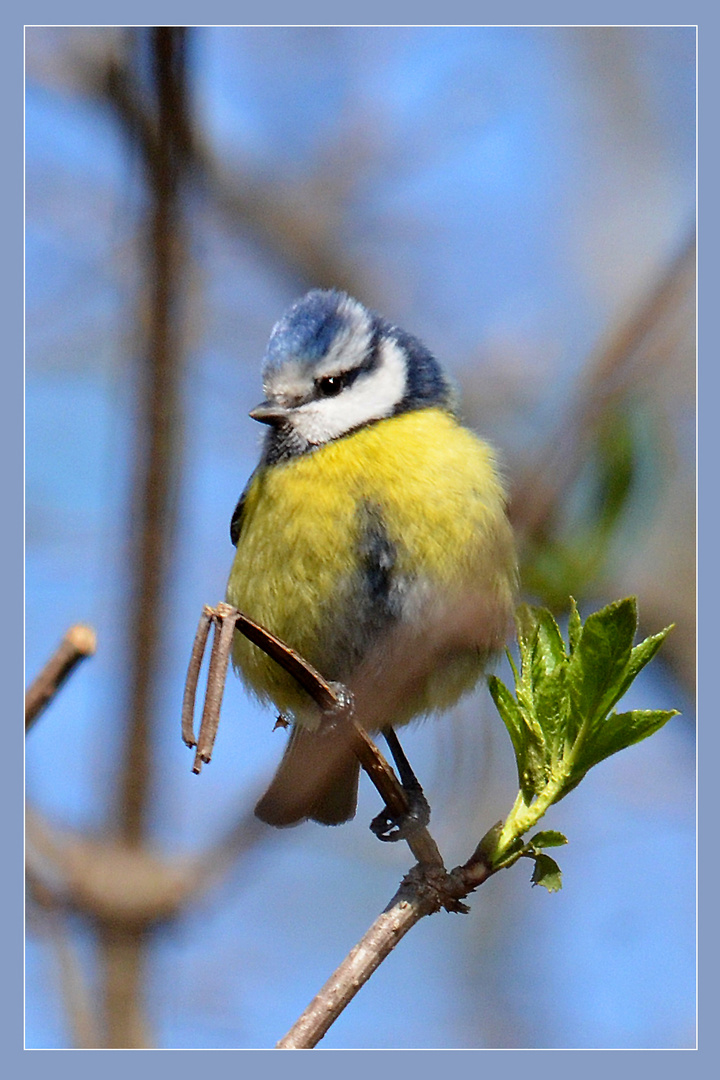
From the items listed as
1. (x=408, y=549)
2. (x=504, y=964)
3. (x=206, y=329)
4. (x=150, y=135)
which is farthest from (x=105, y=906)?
(x=206, y=329)

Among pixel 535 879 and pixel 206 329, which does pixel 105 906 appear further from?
Result: pixel 206 329

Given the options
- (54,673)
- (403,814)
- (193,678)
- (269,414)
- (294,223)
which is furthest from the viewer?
(294,223)

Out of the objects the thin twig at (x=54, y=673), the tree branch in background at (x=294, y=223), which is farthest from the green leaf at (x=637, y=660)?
the tree branch in background at (x=294, y=223)

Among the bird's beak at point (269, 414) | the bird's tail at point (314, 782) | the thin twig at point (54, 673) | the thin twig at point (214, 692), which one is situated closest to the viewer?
the thin twig at point (54, 673)

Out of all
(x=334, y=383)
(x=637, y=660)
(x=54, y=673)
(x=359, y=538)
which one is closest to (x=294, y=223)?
(x=334, y=383)

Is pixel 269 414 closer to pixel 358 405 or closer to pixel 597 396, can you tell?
pixel 358 405

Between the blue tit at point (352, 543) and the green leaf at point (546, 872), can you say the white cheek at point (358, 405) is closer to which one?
the blue tit at point (352, 543)
